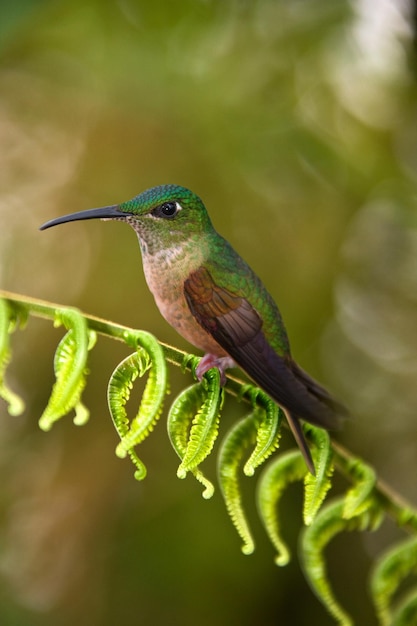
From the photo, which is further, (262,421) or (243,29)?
(243,29)

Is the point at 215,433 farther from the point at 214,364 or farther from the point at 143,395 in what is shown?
the point at 214,364

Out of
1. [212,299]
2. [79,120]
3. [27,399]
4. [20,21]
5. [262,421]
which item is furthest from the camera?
[79,120]

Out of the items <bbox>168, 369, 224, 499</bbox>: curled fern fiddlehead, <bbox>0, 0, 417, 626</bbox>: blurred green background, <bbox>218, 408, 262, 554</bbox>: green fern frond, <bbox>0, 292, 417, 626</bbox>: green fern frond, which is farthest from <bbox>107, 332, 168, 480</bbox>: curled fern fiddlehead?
<bbox>0, 0, 417, 626</bbox>: blurred green background

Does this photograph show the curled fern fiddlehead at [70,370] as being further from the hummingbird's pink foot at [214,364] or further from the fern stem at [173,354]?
the hummingbird's pink foot at [214,364]

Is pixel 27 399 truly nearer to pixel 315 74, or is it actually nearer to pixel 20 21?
pixel 20 21

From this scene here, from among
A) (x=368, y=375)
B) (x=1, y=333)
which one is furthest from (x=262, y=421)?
(x=368, y=375)

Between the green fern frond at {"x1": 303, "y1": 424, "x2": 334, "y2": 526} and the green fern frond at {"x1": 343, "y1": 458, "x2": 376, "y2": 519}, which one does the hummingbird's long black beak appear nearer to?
the green fern frond at {"x1": 303, "y1": 424, "x2": 334, "y2": 526}
